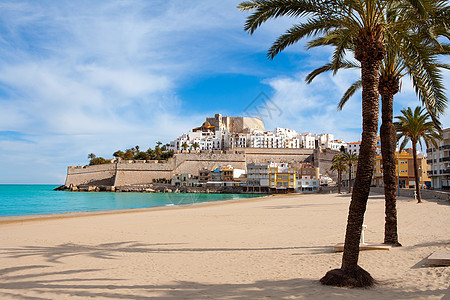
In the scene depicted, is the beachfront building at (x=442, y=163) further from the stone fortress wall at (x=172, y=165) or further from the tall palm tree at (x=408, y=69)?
the stone fortress wall at (x=172, y=165)

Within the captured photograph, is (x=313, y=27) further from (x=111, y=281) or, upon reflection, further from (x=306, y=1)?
(x=111, y=281)

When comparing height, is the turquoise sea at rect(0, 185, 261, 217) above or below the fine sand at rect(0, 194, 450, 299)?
below

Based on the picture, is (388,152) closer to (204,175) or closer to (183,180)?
(183,180)

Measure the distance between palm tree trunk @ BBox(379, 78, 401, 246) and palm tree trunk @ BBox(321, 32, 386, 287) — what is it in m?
2.90

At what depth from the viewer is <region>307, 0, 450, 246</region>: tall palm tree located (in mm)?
7258

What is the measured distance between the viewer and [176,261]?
7.93 metres

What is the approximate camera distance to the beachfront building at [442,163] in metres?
45.3

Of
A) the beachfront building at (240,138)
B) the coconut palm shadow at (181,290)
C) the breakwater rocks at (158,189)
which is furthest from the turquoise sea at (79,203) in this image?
the beachfront building at (240,138)

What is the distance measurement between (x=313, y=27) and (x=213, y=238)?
23.2ft

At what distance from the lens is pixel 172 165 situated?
9425 cm

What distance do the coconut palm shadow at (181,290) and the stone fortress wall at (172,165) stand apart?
87.8 meters

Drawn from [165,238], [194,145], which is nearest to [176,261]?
[165,238]

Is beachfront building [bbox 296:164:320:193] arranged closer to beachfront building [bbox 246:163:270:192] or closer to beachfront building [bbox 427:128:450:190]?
beachfront building [bbox 246:163:270:192]

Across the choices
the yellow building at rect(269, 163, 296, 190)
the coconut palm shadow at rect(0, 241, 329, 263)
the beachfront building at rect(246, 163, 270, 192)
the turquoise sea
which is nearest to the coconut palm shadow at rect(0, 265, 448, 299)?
the coconut palm shadow at rect(0, 241, 329, 263)
